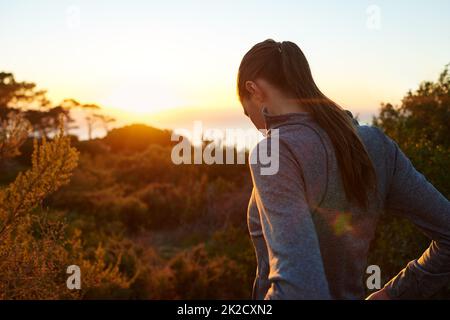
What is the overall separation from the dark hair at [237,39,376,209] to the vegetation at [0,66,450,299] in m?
3.06

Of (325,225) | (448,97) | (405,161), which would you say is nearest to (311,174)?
(325,225)

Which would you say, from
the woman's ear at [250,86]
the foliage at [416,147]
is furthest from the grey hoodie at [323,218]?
the foliage at [416,147]

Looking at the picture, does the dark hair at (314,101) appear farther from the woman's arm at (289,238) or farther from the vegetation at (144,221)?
the vegetation at (144,221)

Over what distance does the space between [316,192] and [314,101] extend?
0.25 m

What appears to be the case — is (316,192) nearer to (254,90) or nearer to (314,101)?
(314,101)

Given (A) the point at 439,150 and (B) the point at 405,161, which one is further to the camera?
(A) the point at 439,150

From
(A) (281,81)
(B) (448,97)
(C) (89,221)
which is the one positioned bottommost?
(C) (89,221)

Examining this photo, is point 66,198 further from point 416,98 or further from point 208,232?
point 416,98

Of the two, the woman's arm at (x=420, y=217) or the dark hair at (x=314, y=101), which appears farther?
the woman's arm at (x=420, y=217)

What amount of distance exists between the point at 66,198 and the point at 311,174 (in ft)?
45.6

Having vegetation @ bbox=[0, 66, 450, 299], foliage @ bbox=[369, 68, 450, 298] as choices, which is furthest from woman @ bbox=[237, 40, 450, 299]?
foliage @ bbox=[369, 68, 450, 298]

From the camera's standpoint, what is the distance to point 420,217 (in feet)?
4.94

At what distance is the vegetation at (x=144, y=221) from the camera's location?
4.33m

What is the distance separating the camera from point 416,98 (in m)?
7.57
